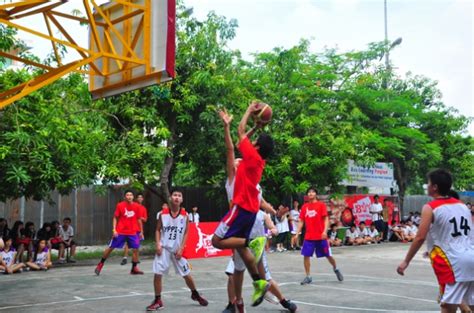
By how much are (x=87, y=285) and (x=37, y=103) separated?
5108mm

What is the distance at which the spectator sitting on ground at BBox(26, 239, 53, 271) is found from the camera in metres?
15.0

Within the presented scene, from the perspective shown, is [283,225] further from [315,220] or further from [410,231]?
[315,220]

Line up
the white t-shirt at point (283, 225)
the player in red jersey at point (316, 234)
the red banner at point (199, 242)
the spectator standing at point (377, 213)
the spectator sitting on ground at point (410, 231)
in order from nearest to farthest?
the player in red jersey at point (316, 234)
the red banner at point (199, 242)
the white t-shirt at point (283, 225)
the spectator standing at point (377, 213)
the spectator sitting on ground at point (410, 231)

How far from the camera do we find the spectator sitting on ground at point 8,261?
14172 mm

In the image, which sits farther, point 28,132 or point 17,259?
point 17,259

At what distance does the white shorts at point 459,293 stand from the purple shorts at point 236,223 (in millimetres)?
2070

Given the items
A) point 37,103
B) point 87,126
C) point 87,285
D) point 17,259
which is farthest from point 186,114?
point 87,285

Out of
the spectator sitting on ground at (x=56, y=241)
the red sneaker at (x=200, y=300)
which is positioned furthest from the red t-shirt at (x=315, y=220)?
the spectator sitting on ground at (x=56, y=241)

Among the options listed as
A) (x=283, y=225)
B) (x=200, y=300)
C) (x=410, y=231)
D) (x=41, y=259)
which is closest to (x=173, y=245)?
(x=200, y=300)

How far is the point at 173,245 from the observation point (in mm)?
9352

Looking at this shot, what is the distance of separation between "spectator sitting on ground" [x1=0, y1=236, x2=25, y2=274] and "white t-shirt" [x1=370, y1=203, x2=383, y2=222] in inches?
595

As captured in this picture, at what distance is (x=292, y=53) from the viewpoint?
22.4 meters

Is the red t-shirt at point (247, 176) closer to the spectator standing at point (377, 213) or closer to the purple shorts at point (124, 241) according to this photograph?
the purple shorts at point (124, 241)

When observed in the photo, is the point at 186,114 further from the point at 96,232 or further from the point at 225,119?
the point at 225,119
